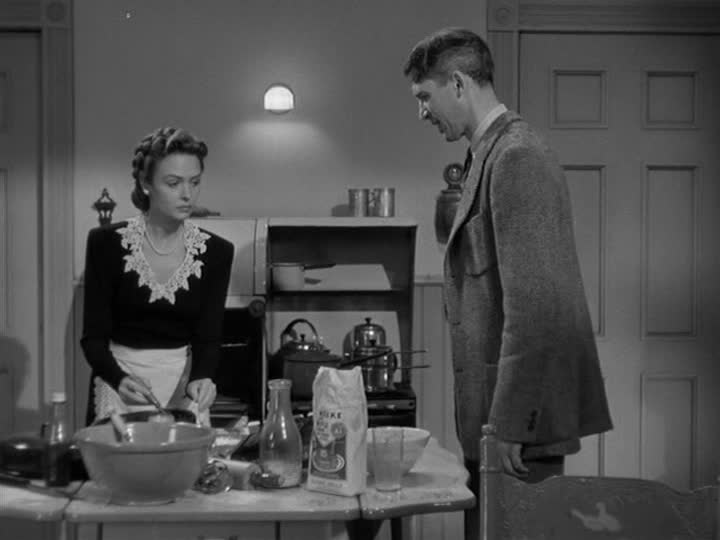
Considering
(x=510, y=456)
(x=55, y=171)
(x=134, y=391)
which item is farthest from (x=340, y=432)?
(x=55, y=171)

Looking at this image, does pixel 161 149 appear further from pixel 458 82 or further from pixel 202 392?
pixel 458 82

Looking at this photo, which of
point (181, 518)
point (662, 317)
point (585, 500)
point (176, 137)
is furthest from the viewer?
point (662, 317)

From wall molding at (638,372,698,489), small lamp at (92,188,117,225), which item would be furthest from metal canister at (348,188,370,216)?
wall molding at (638,372,698,489)

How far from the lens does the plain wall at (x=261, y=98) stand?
4.50 metres

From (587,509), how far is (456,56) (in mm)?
1063

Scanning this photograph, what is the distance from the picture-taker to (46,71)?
4.45m

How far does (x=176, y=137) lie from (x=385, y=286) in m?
1.73

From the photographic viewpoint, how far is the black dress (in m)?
3.05

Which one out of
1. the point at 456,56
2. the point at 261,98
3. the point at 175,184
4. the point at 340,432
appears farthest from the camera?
the point at 261,98

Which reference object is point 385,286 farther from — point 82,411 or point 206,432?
point 206,432

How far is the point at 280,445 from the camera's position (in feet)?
7.12

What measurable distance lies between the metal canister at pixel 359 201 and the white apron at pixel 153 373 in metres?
1.45

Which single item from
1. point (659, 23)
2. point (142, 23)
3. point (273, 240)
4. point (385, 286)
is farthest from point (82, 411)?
point (659, 23)

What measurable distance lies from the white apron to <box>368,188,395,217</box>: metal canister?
4.87 feet
